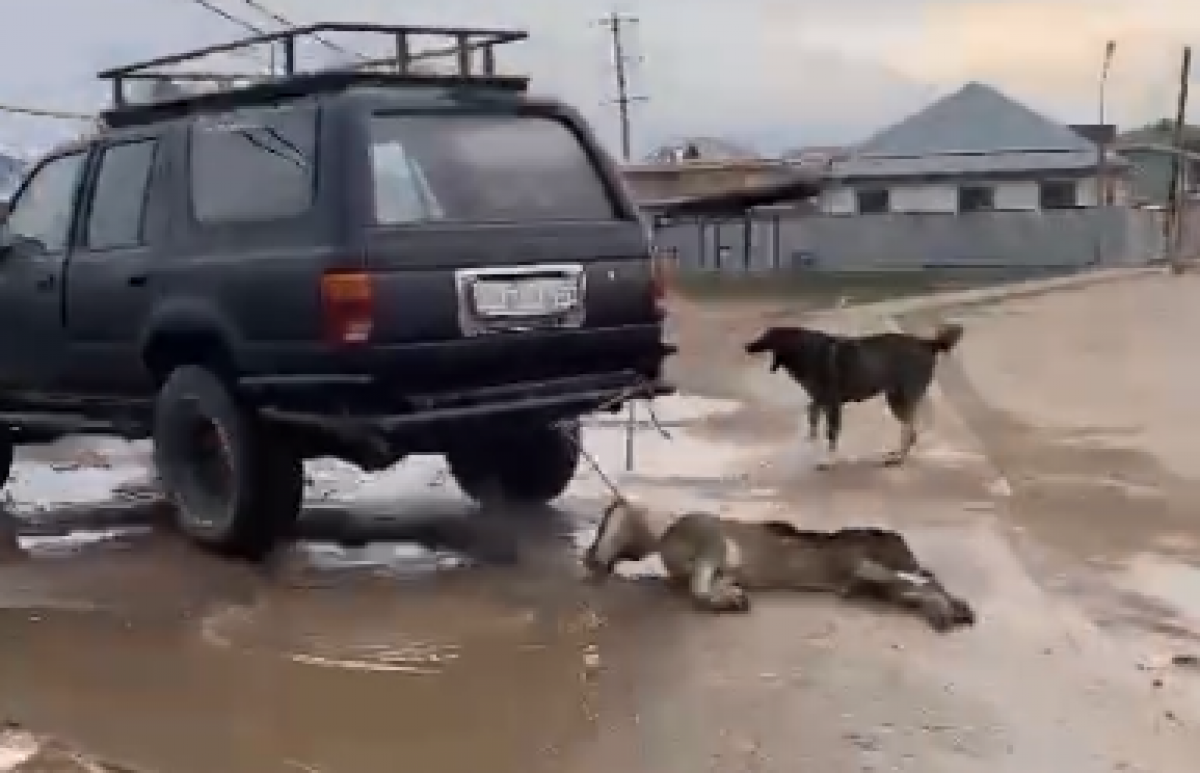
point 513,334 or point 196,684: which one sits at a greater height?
point 513,334

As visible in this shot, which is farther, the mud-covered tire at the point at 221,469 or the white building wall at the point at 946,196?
the white building wall at the point at 946,196

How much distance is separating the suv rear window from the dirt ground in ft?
4.96

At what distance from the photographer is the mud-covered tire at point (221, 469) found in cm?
736

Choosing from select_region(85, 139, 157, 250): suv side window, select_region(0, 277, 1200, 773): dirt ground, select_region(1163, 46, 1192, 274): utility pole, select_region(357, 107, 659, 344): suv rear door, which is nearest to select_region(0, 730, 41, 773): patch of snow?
select_region(0, 277, 1200, 773): dirt ground

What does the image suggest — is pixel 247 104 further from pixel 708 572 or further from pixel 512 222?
pixel 708 572

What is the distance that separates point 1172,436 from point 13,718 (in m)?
7.99

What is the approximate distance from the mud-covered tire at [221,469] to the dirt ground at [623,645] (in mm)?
168

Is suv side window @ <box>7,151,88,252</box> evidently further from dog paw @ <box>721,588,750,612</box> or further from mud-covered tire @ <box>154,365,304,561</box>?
dog paw @ <box>721,588,750,612</box>

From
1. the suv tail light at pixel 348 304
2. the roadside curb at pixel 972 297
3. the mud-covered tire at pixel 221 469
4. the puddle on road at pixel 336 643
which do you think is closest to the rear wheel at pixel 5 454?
the puddle on road at pixel 336 643

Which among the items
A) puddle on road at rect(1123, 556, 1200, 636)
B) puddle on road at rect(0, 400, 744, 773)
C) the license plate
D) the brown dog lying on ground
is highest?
the license plate

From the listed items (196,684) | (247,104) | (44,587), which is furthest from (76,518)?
→ (196,684)

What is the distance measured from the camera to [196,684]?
5867 mm

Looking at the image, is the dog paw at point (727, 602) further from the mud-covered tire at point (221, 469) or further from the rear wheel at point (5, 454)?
the rear wheel at point (5, 454)

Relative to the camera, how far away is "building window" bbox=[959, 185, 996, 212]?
182ft
